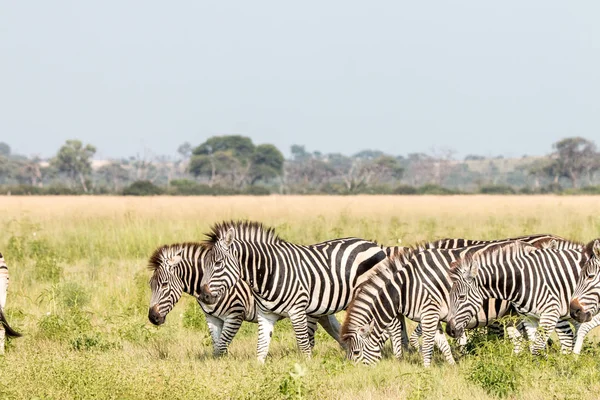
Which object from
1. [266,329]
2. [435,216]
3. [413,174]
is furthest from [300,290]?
[413,174]

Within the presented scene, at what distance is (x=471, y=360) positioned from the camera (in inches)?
297

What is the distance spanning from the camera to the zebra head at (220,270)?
806cm

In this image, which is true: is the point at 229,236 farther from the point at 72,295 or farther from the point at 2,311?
the point at 72,295

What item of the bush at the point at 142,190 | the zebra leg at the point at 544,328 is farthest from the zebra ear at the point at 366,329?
the bush at the point at 142,190

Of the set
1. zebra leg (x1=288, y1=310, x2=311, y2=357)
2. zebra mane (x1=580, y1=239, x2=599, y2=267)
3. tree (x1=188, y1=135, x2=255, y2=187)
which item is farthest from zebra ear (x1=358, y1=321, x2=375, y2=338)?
tree (x1=188, y1=135, x2=255, y2=187)

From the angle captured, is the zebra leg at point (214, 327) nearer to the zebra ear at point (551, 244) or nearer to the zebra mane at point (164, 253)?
the zebra mane at point (164, 253)

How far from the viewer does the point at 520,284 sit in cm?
788

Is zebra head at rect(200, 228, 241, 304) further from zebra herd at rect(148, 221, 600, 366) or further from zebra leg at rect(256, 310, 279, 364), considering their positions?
zebra leg at rect(256, 310, 279, 364)

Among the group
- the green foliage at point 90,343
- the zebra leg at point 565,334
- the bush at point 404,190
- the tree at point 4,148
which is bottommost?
the green foliage at point 90,343

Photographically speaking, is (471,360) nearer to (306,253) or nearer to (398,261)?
(398,261)

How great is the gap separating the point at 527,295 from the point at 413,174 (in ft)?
363

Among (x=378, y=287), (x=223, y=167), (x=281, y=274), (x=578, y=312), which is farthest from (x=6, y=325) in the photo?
(x=223, y=167)

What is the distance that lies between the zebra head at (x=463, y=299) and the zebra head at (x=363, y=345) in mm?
749

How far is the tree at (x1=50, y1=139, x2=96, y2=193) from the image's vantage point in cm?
9038
